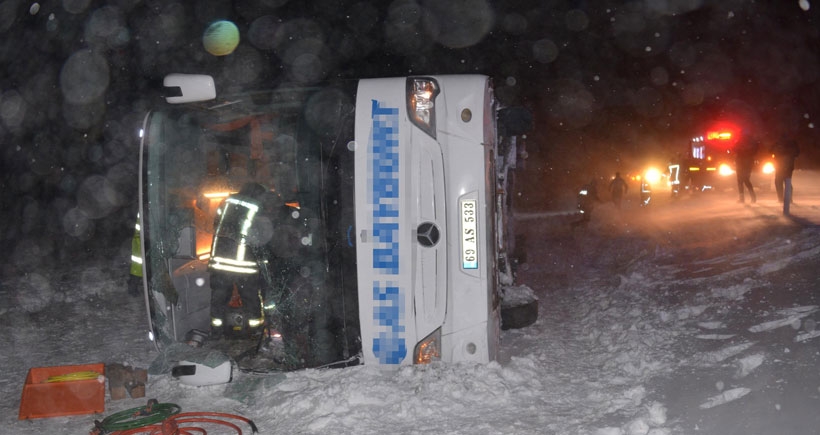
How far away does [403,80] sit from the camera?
5156 mm

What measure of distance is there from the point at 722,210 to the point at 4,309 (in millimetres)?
14190

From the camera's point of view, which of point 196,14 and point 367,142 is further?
point 196,14

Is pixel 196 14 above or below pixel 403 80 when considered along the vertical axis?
above

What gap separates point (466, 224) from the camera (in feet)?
16.5

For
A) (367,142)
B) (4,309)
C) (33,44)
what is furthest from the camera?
(33,44)

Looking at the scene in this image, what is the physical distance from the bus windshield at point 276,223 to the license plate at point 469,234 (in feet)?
2.66

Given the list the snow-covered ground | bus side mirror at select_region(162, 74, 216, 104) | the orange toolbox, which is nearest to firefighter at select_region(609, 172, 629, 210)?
the snow-covered ground

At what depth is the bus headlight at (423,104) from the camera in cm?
504

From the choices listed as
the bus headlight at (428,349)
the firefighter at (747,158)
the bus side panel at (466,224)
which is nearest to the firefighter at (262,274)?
the bus headlight at (428,349)

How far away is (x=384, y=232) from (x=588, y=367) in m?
2.17

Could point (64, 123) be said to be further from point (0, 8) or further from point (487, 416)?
point (487, 416)

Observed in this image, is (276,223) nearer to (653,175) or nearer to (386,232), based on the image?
(386,232)

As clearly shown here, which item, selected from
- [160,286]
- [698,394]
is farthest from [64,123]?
[698,394]

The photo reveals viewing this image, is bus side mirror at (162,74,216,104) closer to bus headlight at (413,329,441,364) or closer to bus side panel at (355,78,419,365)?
bus side panel at (355,78,419,365)
